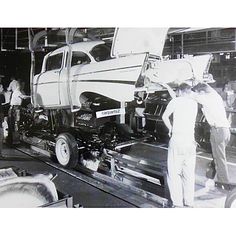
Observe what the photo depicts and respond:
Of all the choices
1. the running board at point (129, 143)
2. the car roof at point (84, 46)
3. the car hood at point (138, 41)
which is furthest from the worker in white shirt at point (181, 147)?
the car roof at point (84, 46)

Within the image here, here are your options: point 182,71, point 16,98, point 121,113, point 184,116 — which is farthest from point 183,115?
point 16,98

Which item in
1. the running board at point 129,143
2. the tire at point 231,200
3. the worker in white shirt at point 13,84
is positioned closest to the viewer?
the tire at point 231,200

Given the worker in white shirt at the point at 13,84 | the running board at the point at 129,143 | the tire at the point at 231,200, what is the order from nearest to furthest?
the tire at the point at 231,200 < the running board at the point at 129,143 < the worker in white shirt at the point at 13,84

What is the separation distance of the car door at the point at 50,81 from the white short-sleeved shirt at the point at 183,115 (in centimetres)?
104

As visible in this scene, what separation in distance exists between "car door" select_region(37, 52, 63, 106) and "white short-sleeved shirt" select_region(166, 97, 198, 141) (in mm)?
1043

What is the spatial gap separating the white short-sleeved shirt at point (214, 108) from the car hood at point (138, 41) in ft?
1.63

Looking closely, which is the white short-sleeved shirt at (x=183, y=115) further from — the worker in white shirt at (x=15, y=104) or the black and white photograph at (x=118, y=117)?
the worker in white shirt at (x=15, y=104)

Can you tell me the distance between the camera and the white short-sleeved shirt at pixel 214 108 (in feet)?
8.24

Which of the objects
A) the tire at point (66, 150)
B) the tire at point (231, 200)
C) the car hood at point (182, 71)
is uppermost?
the car hood at point (182, 71)

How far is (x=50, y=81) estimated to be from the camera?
9.63 feet

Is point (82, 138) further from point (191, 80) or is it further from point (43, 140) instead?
point (191, 80)

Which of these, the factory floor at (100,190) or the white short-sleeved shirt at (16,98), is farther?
the white short-sleeved shirt at (16,98)

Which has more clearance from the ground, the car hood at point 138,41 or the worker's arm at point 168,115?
A: the car hood at point 138,41
